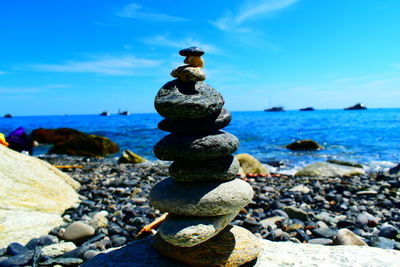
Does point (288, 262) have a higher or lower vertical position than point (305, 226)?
higher

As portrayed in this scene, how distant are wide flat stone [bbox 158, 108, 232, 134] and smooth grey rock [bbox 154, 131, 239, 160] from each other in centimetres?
10

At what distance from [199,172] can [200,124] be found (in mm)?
569

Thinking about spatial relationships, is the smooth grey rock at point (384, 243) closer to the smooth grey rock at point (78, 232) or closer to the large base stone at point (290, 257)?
the large base stone at point (290, 257)

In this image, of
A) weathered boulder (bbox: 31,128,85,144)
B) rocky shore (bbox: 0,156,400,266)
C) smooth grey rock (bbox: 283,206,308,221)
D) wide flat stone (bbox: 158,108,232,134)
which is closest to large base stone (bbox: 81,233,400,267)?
rocky shore (bbox: 0,156,400,266)

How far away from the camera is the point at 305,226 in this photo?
20.2 ft

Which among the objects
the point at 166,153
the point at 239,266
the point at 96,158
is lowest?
the point at 96,158

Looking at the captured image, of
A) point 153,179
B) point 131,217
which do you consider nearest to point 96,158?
point 153,179

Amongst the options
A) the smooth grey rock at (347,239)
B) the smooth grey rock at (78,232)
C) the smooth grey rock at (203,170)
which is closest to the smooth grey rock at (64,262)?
the smooth grey rock at (78,232)

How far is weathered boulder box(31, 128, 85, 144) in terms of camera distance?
30750 mm

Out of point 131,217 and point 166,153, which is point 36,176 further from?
point 166,153

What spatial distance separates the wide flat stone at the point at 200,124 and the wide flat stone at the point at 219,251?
133cm

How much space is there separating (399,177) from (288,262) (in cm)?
1096

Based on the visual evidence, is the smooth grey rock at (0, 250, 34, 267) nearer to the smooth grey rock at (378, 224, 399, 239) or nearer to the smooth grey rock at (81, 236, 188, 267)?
the smooth grey rock at (81, 236, 188, 267)

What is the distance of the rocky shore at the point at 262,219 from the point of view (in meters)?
4.88
